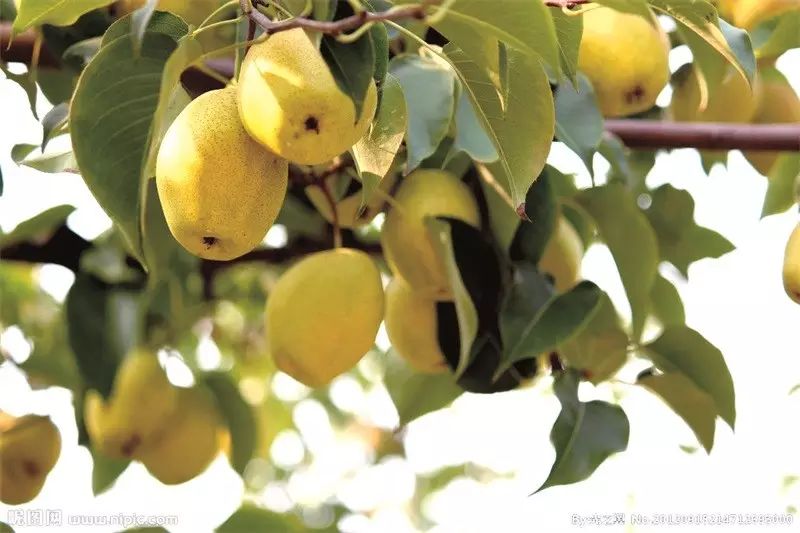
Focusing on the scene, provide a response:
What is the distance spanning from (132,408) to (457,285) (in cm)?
56

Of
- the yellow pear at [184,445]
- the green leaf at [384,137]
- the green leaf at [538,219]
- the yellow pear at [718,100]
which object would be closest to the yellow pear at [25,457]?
the yellow pear at [184,445]

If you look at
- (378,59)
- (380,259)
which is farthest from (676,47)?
(378,59)

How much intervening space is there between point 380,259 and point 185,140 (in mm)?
763

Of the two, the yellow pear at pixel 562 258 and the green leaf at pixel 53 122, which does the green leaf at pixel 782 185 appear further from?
the green leaf at pixel 53 122

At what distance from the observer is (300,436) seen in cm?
231

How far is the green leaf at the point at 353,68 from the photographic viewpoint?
0.59 meters

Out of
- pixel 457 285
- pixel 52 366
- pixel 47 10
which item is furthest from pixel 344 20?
pixel 52 366

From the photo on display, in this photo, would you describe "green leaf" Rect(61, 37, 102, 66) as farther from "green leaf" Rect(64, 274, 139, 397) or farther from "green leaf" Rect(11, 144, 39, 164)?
"green leaf" Rect(64, 274, 139, 397)

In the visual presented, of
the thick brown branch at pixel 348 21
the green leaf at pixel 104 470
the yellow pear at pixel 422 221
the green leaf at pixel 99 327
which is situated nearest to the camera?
the thick brown branch at pixel 348 21

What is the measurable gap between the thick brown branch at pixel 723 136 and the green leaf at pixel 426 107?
0.40 meters

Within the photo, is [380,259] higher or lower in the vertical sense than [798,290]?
lower

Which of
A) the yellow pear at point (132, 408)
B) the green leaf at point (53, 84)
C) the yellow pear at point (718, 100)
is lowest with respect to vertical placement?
the yellow pear at point (132, 408)

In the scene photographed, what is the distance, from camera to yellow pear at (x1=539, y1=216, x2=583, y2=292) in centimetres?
113

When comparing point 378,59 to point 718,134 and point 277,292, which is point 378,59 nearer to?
point 277,292
